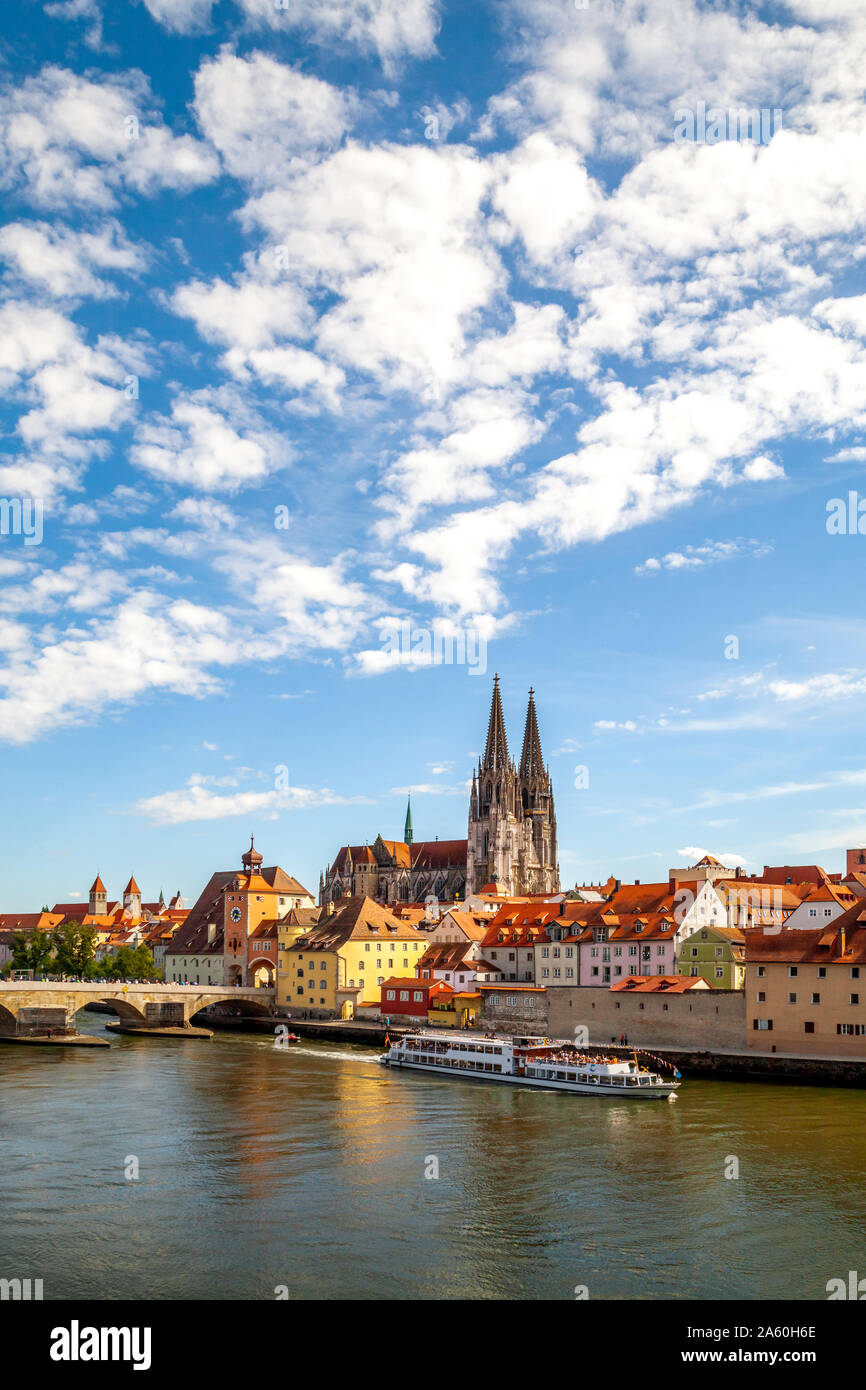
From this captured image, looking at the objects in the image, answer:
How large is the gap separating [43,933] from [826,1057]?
79.0m

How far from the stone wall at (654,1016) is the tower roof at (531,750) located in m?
113

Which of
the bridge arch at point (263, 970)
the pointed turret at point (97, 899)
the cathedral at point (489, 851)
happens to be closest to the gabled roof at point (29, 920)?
the pointed turret at point (97, 899)

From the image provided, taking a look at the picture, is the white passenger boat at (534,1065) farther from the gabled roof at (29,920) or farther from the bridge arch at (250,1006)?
the gabled roof at (29,920)

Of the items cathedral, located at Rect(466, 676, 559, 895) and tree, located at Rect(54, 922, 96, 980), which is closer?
tree, located at Rect(54, 922, 96, 980)

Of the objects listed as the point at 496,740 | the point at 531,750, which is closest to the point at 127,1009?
the point at 496,740

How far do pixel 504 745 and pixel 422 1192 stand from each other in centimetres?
15175

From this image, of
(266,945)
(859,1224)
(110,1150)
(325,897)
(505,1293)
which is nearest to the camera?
(505,1293)

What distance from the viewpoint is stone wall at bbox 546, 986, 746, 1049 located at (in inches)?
2623

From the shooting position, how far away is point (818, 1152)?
3975 centimetres

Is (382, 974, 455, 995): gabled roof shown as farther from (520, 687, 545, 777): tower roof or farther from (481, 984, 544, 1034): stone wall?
(520, 687, 545, 777): tower roof

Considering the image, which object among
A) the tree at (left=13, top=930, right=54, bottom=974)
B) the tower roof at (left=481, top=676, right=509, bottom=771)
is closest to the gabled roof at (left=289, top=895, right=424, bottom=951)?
the tree at (left=13, top=930, right=54, bottom=974)

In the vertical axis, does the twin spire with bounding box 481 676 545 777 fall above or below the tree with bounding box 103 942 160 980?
above
